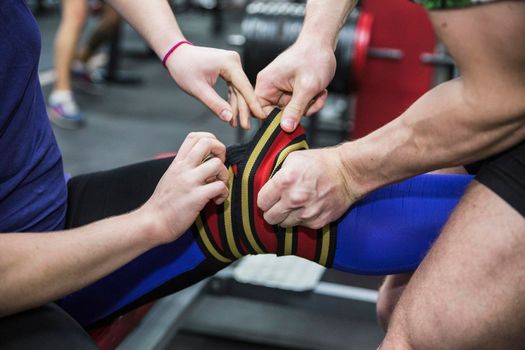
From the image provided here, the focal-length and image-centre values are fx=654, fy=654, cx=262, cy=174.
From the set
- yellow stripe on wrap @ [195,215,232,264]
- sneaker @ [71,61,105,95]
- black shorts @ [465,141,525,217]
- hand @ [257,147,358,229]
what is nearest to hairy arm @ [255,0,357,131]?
hand @ [257,147,358,229]

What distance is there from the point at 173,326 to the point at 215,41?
15.3 ft

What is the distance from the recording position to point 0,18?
0.97m

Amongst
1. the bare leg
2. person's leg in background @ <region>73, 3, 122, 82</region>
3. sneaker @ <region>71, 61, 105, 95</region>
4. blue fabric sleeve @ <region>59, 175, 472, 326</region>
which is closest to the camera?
blue fabric sleeve @ <region>59, 175, 472, 326</region>

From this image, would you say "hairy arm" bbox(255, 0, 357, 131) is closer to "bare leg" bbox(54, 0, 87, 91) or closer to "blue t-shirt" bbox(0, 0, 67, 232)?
"blue t-shirt" bbox(0, 0, 67, 232)

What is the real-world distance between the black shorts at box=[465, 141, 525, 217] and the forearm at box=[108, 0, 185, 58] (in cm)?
59

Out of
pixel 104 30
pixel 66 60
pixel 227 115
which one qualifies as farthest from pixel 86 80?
pixel 227 115

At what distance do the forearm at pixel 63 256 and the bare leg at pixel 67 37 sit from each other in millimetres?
2622

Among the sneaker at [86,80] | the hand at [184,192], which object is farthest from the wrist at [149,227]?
the sneaker at [86,80]

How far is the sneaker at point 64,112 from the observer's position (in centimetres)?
334

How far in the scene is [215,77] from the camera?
1.15 meters

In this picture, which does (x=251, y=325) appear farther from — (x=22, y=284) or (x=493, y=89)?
(x=493, y=89)

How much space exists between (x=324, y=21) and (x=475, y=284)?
536 millimetres

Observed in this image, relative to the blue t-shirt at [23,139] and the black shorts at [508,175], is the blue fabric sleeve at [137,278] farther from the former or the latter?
the black shorts at [508,175]

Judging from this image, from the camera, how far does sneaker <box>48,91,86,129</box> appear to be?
334cm
